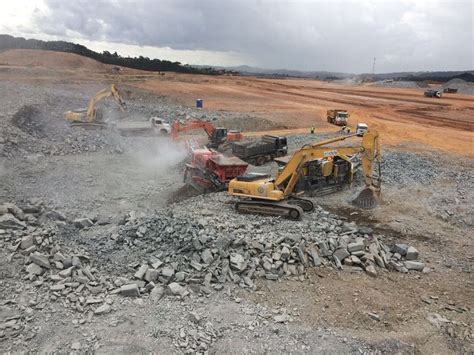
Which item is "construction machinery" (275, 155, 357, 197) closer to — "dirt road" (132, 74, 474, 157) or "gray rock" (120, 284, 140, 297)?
"gray rock" (120, 284, 140, 297)

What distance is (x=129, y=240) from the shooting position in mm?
10781

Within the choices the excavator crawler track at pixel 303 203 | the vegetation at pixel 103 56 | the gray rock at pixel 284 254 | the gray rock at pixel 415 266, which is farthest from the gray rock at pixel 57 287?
the vegetation at pixel 103 56

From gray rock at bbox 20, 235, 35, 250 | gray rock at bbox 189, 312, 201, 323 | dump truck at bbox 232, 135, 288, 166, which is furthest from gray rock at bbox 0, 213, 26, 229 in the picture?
dump truck at bbox 232, 135, 288, 166

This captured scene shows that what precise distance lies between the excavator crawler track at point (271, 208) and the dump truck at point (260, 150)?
7204 mm

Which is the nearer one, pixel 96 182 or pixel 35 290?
pixel 35 290

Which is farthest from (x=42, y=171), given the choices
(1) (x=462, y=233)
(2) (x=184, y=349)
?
(1) (x=462, y=233)

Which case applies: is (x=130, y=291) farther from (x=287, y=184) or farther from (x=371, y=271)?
(x=287, y=184)

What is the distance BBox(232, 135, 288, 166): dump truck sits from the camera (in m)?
20.0

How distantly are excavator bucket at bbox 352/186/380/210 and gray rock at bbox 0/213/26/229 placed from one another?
→ 10.2 meters

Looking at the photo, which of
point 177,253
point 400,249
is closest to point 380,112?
point 400,249

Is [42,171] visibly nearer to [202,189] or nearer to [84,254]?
[202,189]

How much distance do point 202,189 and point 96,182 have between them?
14.5 feet

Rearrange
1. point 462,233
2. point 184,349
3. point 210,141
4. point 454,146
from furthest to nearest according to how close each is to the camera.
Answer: point 454,146 < point 210,141 < point 462,233 < point 184,349

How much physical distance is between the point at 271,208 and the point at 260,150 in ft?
25.7
